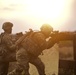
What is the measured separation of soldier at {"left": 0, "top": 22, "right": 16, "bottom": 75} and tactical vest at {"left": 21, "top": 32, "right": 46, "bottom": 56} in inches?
25.6

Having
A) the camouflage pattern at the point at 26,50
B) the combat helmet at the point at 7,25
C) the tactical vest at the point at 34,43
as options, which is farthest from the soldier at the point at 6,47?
the tactical vest at the point at 34,43

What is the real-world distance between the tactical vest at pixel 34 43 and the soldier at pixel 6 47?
0.65m

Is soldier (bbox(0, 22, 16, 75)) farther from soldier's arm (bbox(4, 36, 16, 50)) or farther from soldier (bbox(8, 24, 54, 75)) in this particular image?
soldier (bbox(8, 24, 54, 75))

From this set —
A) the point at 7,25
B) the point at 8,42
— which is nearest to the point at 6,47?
the point at 8,42

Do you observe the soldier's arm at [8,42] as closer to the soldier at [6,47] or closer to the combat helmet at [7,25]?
the soldier at [6,47]

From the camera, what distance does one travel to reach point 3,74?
47.5 feet

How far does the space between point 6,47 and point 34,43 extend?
56.3 inches

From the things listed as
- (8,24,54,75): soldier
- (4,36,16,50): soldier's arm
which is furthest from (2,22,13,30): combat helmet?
(8,24,54,75): soldier

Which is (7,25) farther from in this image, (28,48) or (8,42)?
(28,48)

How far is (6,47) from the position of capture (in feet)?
46.0

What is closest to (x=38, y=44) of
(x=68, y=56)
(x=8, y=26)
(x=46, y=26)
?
(x=46, y=26)

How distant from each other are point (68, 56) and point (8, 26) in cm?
309

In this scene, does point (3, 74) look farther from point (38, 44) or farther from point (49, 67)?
point (49, 67)

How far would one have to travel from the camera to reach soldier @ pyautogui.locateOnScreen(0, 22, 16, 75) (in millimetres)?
13780
